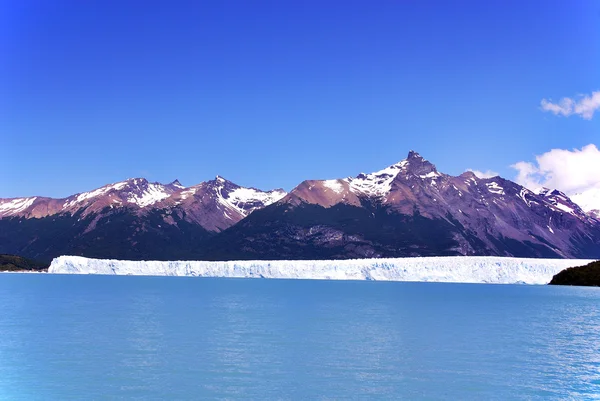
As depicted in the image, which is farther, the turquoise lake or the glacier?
the glacier

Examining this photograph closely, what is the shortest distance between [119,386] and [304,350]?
13.2 m

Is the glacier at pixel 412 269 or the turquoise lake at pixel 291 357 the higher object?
the glacier at pixel 412 269

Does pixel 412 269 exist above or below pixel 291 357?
above

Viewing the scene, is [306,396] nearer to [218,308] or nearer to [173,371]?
[173,371]

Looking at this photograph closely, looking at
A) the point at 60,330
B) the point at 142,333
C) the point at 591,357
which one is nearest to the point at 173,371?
the point at 142,333

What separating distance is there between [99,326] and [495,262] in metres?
97.6

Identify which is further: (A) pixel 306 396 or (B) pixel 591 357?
(B) pixel 591 357

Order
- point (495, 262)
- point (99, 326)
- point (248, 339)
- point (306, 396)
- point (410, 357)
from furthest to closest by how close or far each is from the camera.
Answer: point (495, 262)
point (99, 326)
point (248, 339)
point (410, 357)
point (306, 396)

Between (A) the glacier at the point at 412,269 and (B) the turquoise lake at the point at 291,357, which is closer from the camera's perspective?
(B) the turquoise lake at the point at 291,357

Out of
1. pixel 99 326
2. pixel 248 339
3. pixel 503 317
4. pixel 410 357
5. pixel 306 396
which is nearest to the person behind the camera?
pixel 306 396

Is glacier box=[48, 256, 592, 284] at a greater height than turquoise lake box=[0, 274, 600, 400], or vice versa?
glacier box=[48, 256, 592, 284]

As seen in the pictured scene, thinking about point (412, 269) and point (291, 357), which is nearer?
point (291, 357)

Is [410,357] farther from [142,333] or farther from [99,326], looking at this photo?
[99,326]

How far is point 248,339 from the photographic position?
40.4m
